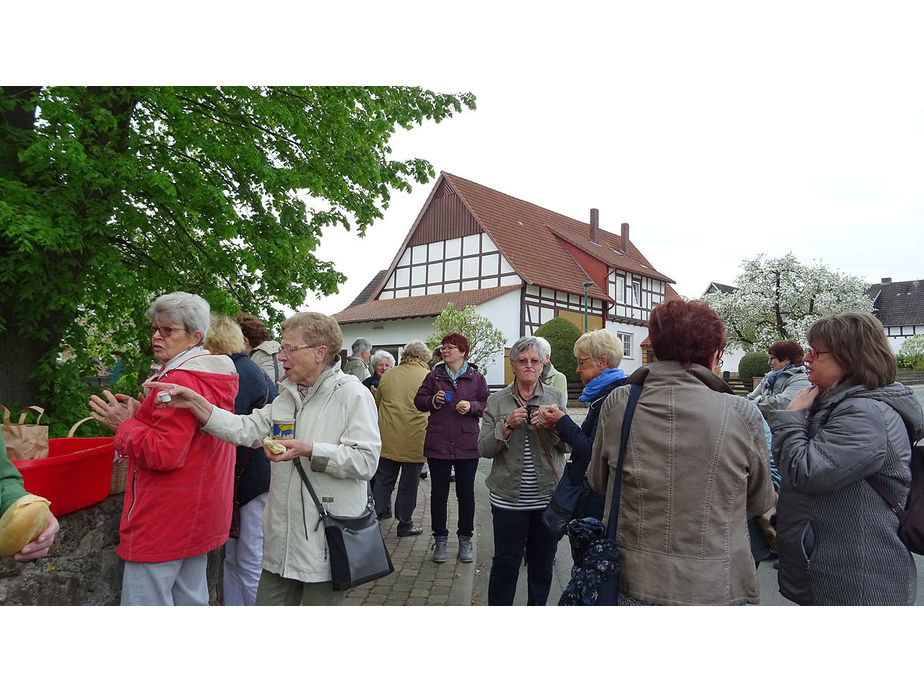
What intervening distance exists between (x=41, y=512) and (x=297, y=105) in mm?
5248

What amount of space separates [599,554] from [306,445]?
1207mm

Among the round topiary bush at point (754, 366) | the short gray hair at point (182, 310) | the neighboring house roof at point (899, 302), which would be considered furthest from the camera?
the neighboring house roof at point (899, 302)

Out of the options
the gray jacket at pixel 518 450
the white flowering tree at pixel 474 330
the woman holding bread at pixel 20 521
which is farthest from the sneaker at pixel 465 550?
the white flowering tree at pixel 474 330

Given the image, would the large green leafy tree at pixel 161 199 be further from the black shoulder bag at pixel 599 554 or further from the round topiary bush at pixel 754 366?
the round topiary bush at pixel 754 366

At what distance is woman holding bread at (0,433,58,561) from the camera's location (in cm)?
182

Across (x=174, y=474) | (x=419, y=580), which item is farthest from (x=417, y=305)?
(x=174, y=474)

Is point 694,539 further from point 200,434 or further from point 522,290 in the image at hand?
point 522,290

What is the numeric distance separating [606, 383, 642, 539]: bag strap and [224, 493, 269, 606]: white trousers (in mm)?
2231

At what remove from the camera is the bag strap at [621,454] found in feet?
7.43

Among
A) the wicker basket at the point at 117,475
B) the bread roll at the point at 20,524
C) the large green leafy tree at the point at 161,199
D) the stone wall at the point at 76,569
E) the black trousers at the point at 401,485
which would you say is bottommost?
the black trousers at the point at 401,485

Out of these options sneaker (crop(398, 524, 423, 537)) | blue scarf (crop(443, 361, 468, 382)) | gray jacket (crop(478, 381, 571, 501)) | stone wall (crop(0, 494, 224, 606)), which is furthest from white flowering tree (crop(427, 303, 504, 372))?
stone wall (crop(0, 494, 224, 606))

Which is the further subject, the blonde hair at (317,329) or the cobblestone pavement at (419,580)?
the cobblestone pavement at (419,580)

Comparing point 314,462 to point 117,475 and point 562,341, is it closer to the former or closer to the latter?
point 117,475

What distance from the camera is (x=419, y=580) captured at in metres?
4.79
